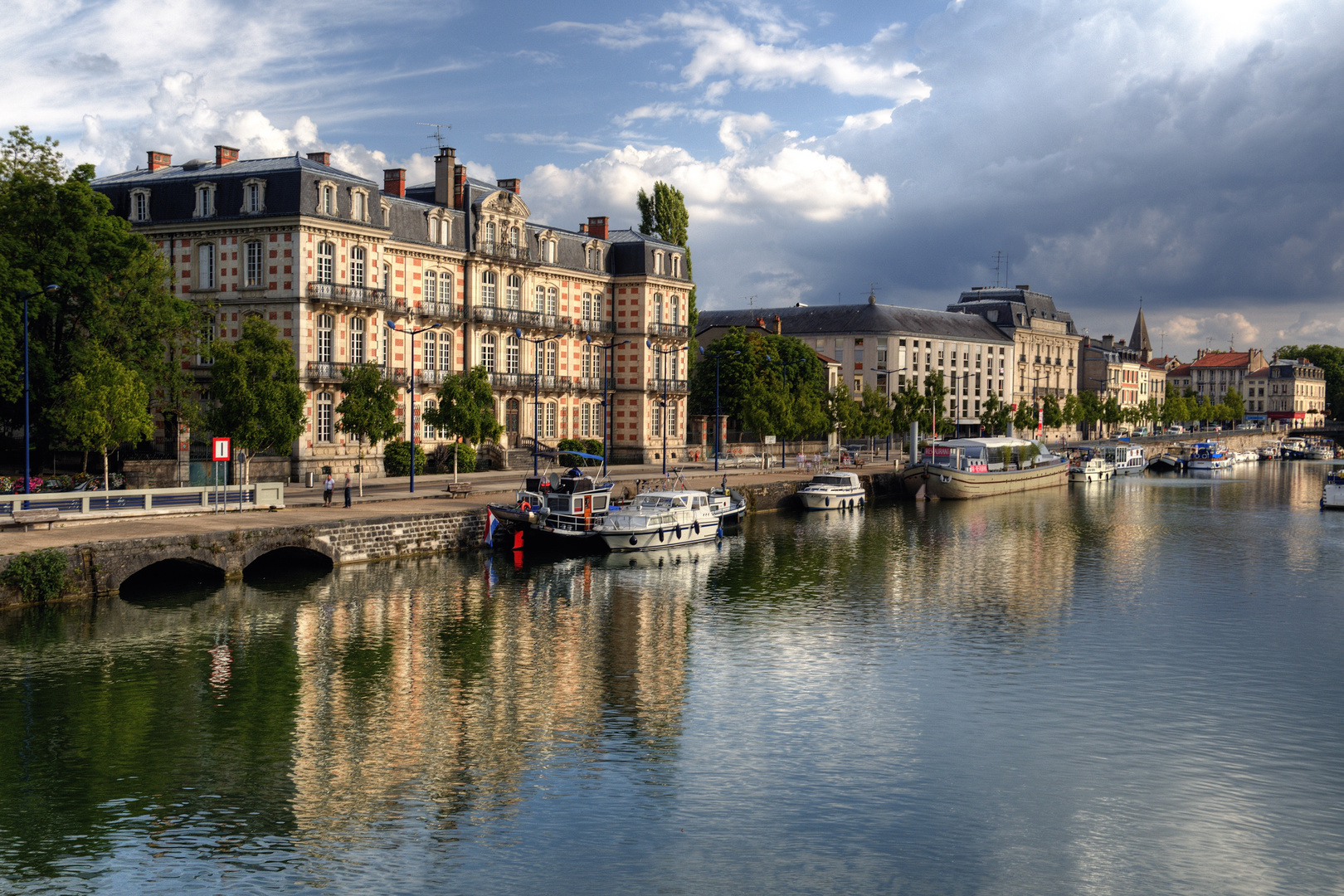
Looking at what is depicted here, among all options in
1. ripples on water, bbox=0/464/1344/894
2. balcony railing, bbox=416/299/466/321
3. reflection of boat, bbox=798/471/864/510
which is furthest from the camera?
reflection of boat, bbox=798/471/864/510

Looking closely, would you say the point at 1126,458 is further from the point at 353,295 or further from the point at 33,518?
the point at 33,518

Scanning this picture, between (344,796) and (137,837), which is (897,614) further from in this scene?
(137,837)

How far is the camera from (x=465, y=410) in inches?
2736

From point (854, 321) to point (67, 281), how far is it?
112m

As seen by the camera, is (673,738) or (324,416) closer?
(673,738)

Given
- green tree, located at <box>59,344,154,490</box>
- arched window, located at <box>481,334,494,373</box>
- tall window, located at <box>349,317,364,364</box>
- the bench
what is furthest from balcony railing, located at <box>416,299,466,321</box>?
the bench

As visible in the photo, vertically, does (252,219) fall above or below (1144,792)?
above

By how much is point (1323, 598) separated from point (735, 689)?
26656 mm

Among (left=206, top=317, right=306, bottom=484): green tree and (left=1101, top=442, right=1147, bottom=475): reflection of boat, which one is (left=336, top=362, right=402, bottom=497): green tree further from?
Result: (left=1101, top=442, right=1147, bottom=475): reflection of boat

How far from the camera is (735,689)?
31.0m

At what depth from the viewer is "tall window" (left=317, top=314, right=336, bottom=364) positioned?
7012 centimetres

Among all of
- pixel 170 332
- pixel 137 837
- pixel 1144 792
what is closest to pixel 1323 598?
pixel 1144 792

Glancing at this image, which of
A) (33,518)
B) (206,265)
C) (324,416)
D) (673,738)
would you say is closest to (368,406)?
(324,416)

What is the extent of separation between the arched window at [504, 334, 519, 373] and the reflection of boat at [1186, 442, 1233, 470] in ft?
284
